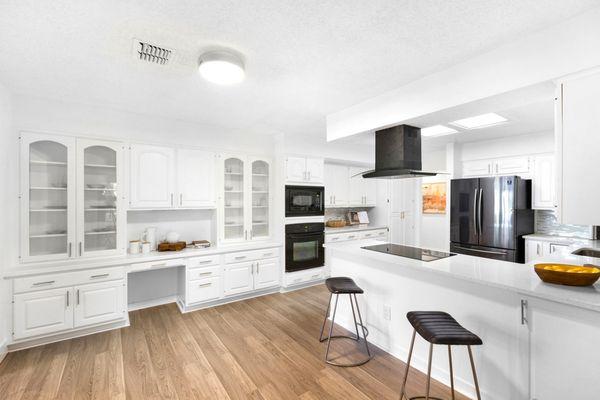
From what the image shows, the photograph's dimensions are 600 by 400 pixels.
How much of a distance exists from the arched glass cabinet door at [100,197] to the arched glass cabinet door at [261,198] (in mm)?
1784

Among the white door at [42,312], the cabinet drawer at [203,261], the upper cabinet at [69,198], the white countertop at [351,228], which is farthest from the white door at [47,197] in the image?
the white countertop at [351,228]

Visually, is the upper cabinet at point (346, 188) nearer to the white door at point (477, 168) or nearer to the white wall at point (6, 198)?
the white door at point (477, 168)

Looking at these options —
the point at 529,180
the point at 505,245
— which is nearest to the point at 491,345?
the point at 505,245

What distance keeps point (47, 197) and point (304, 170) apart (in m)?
3.24

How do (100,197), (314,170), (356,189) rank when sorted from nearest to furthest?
1. (100,197)
2. (314,170)
3. (356,189)

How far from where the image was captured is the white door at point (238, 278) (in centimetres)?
381

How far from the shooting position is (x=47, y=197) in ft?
9.77

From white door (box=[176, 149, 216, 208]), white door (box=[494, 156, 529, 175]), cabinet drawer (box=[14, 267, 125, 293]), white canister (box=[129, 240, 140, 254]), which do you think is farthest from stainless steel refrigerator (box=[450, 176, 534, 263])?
cabinet drawer (box=[14, 267, 125, 293])

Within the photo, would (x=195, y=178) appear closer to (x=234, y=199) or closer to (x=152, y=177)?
Result: (x=152, y=177)

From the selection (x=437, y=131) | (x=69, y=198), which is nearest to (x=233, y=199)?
(x=69, y=198)

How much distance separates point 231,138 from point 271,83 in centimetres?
184

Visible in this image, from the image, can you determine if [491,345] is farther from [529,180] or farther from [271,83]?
[529,180]

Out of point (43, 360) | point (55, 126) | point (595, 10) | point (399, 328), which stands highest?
point (595, 10)

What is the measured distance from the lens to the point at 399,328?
2.53 metres
